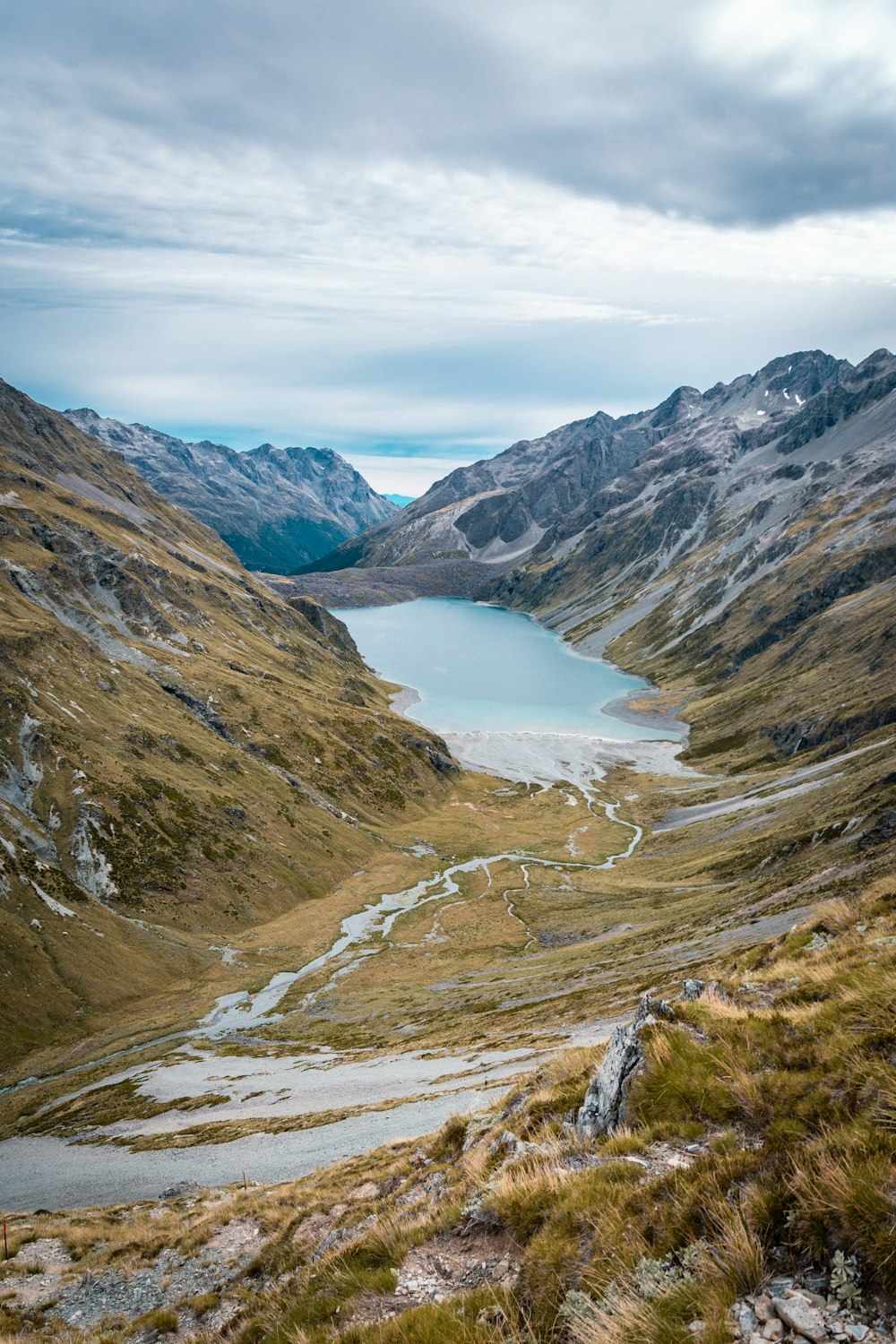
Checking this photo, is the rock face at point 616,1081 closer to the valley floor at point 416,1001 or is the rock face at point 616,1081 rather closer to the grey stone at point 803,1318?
the valley floor at point 416,1001

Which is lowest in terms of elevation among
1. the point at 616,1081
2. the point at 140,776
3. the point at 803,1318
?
the point at 616,1081

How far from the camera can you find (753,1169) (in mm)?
7363

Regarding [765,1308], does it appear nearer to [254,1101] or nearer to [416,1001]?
[254,1101]

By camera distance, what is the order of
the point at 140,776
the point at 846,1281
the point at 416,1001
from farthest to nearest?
the point at 140,776 → the point at 416,1001 → the point at 846,1281

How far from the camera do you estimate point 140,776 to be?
9206 cm

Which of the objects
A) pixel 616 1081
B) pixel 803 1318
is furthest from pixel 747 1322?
pixel 616 1081

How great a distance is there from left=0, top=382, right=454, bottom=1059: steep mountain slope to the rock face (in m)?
62.5

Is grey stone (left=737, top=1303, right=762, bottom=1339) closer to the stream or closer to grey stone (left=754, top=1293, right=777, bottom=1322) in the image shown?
grey stone (left=754, top=1293, right=777, bottom=1322)

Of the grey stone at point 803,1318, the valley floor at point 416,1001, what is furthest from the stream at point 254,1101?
the grey stone at point 803,1318

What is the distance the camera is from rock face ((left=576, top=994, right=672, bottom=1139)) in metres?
11.2

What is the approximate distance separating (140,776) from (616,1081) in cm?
9380

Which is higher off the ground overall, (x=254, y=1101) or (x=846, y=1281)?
(x=846, y=1281)

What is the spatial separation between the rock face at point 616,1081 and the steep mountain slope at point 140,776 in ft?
205

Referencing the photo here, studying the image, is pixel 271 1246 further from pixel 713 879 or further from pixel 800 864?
pixel 713 879
